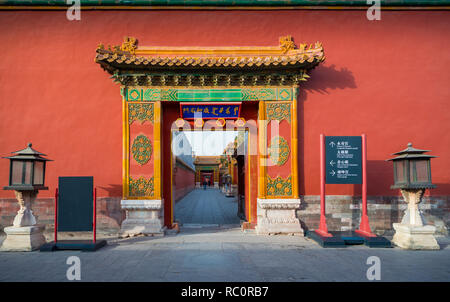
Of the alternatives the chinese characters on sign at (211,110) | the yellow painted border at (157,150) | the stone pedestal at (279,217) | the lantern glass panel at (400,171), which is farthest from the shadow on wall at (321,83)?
the yellow painted border at (157,150)

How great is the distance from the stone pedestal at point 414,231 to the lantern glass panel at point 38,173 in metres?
7.89

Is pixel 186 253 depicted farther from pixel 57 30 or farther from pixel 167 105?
pixel 57 30

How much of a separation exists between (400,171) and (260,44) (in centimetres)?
467

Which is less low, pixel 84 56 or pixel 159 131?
pixel 84 56

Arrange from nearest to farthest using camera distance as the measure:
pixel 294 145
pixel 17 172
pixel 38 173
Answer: pixel 17 172
pixel 38 173
pixel 294 145

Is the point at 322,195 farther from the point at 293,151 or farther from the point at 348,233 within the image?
the point at 293,151

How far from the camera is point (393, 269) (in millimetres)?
4504

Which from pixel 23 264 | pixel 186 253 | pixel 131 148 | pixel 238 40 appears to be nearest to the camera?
pixel 23 264

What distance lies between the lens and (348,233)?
662cm

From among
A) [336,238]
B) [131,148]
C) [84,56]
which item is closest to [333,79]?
[336,238]

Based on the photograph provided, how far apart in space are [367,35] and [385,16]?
0.76 metres

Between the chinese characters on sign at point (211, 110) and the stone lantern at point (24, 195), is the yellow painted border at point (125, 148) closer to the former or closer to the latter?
the chinese characters on sign at point (211, 110)

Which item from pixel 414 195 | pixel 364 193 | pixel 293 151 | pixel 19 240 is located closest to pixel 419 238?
pixel 414 195

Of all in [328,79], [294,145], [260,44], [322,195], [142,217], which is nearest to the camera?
[322,195]
